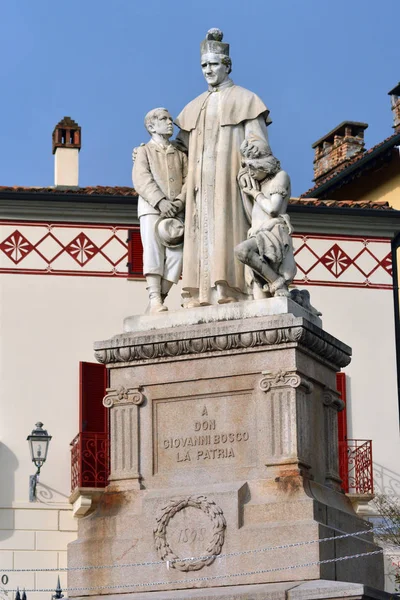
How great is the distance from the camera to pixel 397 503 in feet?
97.7

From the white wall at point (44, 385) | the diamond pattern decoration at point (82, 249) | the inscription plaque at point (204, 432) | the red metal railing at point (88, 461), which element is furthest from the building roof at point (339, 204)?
the inscription plaque at point (204, 432)

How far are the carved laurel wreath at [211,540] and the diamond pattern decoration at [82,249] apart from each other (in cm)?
1589

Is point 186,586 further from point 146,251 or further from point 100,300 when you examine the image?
point 100,300

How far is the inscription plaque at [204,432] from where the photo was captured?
14742mm

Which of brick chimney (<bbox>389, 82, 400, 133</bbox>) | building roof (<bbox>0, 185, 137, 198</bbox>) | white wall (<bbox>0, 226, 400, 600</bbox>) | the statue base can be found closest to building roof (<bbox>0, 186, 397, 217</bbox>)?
building roof (<bbox>0, 185, 137, 198</bbox>)

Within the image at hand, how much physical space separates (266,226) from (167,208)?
995 mm

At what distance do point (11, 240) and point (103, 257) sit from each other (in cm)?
159

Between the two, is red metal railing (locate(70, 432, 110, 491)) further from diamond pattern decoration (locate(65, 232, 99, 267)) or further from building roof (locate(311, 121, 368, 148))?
building roof (locate(311, 121, 368, 148))

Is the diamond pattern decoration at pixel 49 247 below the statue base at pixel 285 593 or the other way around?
the other way around

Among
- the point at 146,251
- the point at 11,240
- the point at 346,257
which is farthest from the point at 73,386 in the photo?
the point at 146,251

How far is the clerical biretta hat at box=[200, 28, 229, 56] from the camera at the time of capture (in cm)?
1609

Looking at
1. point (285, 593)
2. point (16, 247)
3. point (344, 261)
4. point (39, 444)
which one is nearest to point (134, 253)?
point (16, 247)

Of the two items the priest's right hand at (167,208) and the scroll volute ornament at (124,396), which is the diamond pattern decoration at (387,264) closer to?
the priest's right hand at (167,208)

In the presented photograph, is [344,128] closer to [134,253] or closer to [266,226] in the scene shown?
[134,253]
